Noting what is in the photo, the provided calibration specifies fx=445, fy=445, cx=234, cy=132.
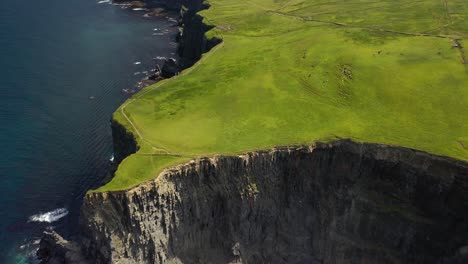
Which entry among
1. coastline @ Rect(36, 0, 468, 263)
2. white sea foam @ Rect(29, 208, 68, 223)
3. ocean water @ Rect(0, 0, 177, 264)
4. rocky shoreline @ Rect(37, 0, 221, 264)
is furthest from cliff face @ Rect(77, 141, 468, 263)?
ocean water @ Rect(0, 0, 177, 264)

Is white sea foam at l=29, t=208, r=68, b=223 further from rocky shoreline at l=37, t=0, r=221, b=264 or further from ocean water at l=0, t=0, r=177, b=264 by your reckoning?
rocky shoreline at l=37, t=0, r=221, b=264

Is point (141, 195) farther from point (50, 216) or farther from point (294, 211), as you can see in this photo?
point (50, 216)

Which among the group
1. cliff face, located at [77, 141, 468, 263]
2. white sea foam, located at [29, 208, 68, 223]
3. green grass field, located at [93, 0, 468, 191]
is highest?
green grass field, located at [93, 0, 468, 191]

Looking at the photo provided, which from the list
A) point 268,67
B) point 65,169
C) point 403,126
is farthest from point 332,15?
point 65,169

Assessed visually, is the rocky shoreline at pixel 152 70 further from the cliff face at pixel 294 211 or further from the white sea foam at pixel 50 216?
the cliff face at pixel 294 211

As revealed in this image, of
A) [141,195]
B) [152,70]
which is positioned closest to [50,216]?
[141,195]

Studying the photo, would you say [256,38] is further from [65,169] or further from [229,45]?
[65,169]

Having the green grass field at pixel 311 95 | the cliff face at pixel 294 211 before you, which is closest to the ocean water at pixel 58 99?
the green grass field at pixel 311 95
